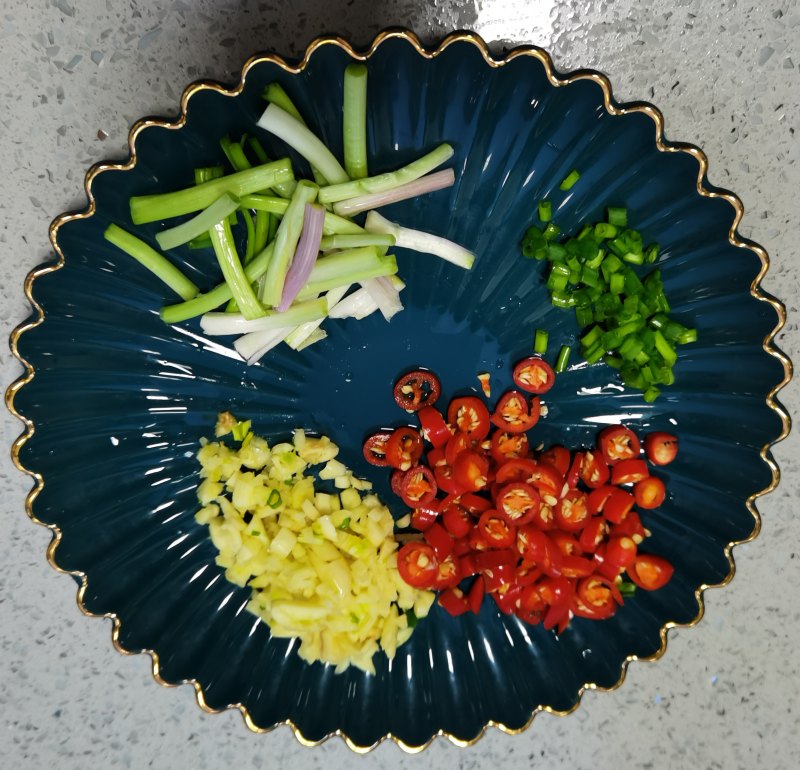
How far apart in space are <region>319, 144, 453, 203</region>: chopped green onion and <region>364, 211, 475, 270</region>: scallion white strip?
6cm

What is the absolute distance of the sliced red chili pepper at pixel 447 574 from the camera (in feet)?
3.94

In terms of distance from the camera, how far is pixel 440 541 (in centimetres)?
120

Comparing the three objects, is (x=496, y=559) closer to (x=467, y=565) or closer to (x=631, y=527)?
(x=467, y=565)

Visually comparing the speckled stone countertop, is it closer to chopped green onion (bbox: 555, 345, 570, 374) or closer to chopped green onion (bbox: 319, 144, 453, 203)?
chopped green onion (bbox: 319, 144, 453, 203)

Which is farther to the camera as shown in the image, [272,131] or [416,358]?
[416,358]

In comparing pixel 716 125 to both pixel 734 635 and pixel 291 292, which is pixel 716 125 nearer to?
pixel 291 292

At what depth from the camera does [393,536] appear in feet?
4.10

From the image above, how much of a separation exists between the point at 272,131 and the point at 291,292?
0.25m

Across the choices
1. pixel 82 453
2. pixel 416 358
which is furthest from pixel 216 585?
pixel 416 358

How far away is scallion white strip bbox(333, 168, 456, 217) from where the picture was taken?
1.05 metres

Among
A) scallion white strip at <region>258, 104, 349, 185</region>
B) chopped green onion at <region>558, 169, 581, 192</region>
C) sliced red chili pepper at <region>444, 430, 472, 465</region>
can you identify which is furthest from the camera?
sliced red chili pepper at <region>444, 430, 472, 465</region>

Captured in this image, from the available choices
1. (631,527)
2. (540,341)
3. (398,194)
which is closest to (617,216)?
(540,341)

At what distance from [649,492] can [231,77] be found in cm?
107

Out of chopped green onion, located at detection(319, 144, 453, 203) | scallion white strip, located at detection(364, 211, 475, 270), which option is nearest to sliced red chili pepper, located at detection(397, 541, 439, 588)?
scallion white strip, located at detection(364, 211, 475, 270)
